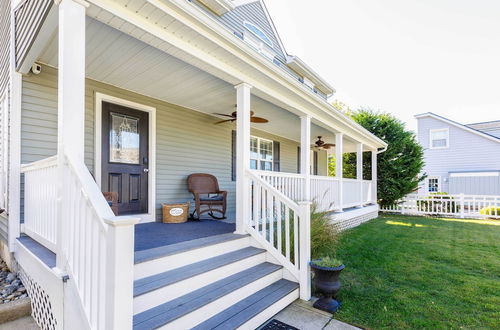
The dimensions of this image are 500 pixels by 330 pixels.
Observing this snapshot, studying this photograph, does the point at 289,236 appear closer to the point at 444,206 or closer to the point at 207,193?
the point at 207,193

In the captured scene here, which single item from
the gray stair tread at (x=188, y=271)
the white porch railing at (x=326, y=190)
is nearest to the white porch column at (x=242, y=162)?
the gray stair tread at (x=188, y=271)

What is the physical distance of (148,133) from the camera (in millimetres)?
4668

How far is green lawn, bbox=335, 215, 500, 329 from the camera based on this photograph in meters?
2.49

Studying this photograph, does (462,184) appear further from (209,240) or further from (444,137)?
(209,240)

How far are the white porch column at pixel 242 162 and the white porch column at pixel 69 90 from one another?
6.54 feet

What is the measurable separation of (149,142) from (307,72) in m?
6.95

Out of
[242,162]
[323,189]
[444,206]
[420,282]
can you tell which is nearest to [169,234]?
[242,162]

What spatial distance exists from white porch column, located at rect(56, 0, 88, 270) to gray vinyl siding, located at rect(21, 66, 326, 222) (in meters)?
1.93

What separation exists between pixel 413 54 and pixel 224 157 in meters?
10.9

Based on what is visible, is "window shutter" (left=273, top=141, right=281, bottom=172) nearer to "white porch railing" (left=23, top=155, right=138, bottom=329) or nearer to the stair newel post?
"white porch railing" (left=23, top=155, right=138, bottom=329)

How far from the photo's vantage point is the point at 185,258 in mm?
2621

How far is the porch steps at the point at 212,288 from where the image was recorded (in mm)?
2002

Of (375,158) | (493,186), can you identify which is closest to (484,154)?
(493,186)

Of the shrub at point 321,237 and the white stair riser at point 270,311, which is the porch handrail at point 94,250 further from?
the shrub at point 321,237
